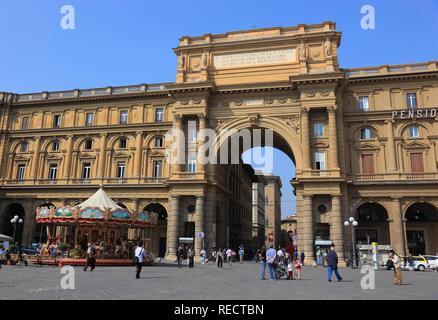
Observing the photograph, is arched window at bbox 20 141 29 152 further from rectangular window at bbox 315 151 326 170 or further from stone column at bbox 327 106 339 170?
stone column at bbox 327 106 339 170

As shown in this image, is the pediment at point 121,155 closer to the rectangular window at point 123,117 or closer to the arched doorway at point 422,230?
the rectangular window at point 123,117

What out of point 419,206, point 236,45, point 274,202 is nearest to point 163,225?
point 236,45

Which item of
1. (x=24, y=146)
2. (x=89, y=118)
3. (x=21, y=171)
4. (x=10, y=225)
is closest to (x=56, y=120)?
(x=89, y=118)

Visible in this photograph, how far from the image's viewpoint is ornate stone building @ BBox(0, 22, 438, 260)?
36.8 meters

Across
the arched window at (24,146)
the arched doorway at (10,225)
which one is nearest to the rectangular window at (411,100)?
the arched window at (24,146)

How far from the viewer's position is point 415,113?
3775 centimetres

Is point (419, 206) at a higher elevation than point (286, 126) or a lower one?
lower

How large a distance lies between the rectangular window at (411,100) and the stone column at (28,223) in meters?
44.4

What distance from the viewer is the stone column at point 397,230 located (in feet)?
115

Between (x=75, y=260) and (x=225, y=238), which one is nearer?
(x=75, y=260)

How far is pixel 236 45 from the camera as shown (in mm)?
42094

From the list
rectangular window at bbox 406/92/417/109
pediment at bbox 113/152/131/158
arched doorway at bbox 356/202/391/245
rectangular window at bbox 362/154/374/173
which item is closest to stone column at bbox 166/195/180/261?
pediment at bbox 113/152/131/158
